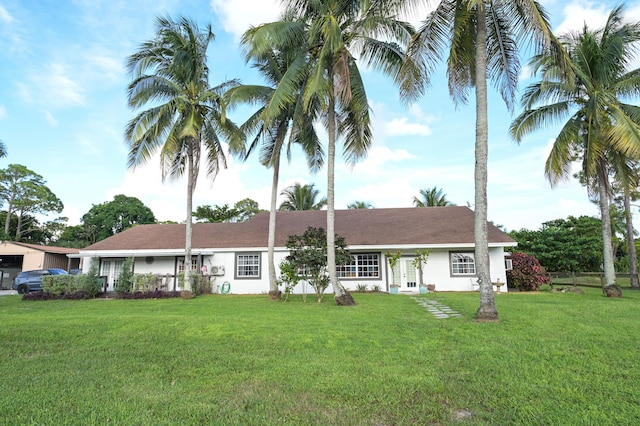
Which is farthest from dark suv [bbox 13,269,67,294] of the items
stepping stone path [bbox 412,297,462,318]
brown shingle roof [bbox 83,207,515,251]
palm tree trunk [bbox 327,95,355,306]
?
stepping stone path [bbox 412,297,462,318]

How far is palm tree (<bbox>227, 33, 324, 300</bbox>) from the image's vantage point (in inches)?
537

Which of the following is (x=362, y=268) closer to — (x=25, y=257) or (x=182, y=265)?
(x=182, y=265)

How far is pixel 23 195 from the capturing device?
38.0 m

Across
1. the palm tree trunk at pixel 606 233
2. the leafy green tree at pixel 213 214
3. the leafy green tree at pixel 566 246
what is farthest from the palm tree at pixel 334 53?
the leafy green tree at pixel 213 214

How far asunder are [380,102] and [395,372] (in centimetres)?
1096

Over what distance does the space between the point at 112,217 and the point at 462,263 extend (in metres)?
39.5

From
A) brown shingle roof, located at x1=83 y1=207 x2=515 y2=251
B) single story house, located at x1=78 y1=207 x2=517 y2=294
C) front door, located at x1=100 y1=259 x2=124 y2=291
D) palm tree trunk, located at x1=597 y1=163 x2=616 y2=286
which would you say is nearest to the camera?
palm tree trunk, located at x1=597 y1=163 x2=616 y2=286

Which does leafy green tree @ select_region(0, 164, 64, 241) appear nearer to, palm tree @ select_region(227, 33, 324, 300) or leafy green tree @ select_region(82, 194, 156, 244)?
leafy green tree @ select_region(82, 194, 156, 244)

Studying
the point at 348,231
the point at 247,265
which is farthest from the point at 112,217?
the point at 348,231

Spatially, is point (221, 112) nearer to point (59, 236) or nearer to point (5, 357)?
point (5, 357)

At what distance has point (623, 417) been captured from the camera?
348cm

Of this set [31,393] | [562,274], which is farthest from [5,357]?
[562,274]

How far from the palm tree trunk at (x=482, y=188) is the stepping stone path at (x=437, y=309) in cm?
111

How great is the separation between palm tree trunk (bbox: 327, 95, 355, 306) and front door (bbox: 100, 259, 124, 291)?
13.2 m
